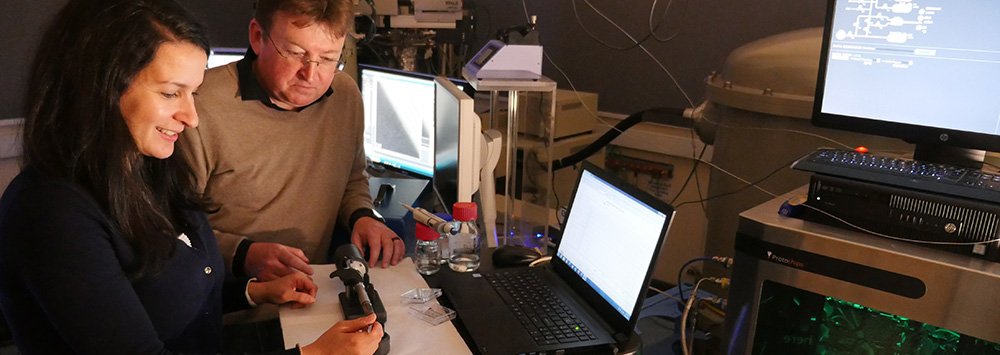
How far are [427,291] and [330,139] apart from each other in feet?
1.70

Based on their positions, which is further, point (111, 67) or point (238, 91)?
point (238, 91)

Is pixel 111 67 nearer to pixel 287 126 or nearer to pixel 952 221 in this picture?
pixel 287 126

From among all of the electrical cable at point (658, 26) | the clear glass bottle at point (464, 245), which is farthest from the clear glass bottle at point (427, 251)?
the electrical cable at point (658, 26)

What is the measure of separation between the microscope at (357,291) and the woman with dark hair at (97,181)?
13cm

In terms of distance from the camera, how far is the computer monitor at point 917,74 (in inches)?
43.9

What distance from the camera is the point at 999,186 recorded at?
3.43 ft

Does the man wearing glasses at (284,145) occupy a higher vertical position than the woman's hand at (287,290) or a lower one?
higher

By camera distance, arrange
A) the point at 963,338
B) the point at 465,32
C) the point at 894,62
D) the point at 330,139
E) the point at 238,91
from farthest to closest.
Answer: the point at 465,32, the point at 330,139, the point at 238,91, the point at 894,62, the point at 963,338

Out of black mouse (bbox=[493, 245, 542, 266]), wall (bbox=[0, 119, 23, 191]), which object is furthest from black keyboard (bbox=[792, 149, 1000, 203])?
wall (bbox=[0, 119, 23, 191])

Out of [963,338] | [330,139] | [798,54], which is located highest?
[798,54]

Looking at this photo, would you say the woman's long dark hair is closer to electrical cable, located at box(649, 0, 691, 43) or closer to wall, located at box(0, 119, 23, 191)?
wall, located at box(0, 119, 23, 191)

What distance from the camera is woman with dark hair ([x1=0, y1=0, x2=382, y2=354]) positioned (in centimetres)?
95

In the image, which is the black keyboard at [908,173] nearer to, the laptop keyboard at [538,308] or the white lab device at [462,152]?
the laptop keyboard at [538,308]

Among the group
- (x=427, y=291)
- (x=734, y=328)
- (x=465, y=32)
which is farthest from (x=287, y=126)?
(x=465, y=32)
